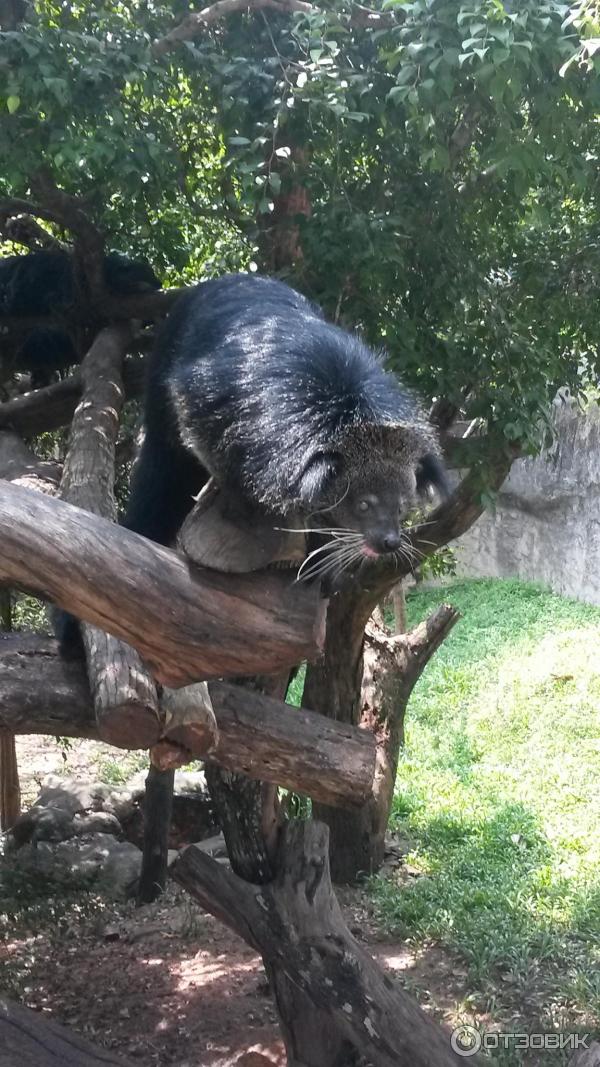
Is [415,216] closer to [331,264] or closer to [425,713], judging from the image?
[331,264]

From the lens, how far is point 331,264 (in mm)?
3248

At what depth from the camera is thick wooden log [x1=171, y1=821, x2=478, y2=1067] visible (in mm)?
2977

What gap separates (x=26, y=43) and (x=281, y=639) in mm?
1713

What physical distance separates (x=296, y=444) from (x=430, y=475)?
48 centimetres

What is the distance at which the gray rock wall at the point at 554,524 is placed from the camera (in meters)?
11.0

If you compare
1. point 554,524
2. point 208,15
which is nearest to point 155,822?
point 208,15

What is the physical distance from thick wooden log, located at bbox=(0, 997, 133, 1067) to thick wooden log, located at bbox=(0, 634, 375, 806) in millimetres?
884

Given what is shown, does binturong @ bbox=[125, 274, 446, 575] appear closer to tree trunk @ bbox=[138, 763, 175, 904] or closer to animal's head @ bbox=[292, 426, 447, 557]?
animal's head @ bbox=[292, 426, 447, 557]

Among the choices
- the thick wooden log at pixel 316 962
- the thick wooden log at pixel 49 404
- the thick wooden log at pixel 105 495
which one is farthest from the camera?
the thick wooden log at pixel 49 404

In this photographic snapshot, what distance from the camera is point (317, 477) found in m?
2.32

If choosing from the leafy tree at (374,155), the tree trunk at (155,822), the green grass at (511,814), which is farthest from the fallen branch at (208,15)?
the green grass at (511,814)

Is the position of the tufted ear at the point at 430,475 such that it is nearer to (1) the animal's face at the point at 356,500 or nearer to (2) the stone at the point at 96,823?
(1) the animal's face at the point at 356,500

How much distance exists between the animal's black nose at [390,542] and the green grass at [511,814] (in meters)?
2.41

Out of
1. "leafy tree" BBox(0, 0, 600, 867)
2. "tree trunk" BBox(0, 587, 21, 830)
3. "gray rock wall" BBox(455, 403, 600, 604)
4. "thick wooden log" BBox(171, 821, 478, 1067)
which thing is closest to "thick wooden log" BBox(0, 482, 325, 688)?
"thick wooden log" BBox(171, 821, 478, 1067)
